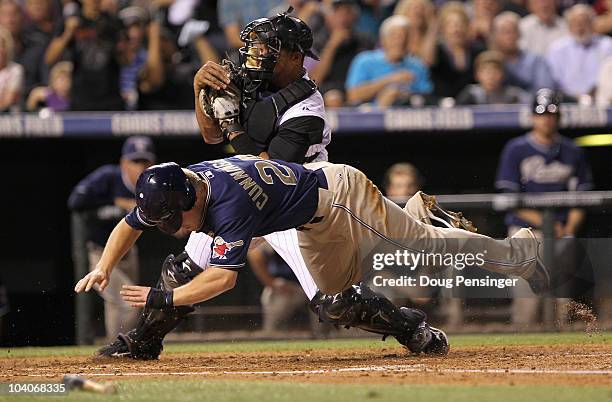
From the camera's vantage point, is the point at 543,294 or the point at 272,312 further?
the point at 272,312

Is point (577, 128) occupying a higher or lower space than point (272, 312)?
higher

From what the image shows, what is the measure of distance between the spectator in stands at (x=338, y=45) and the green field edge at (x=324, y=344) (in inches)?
115

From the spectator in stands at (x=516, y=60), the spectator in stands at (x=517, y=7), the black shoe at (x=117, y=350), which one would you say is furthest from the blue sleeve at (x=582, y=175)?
the black shoe at (x=117, y=350)

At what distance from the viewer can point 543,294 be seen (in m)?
6.94

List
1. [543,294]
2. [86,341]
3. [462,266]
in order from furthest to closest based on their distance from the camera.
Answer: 1. [86,341]
2. [543,294]
3. [462,266]

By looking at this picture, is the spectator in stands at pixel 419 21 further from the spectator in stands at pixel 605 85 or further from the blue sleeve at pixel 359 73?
the spectator in stands at pixel 605 85

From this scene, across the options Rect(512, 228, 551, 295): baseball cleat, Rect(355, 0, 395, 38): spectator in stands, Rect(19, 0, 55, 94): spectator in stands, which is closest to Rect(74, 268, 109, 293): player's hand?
Rect(512, 228, 551, 295): baseball cleat

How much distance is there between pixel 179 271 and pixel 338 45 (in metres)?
4.68

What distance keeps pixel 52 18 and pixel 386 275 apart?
5709 mm

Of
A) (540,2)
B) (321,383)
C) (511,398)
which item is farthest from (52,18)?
(511,398)

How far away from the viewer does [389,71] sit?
9680 millimetres

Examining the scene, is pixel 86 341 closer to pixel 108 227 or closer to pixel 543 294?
pixel 108 227

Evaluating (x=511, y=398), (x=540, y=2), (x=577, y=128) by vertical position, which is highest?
(x=540, y=2)

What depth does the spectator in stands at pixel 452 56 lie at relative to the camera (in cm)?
989
